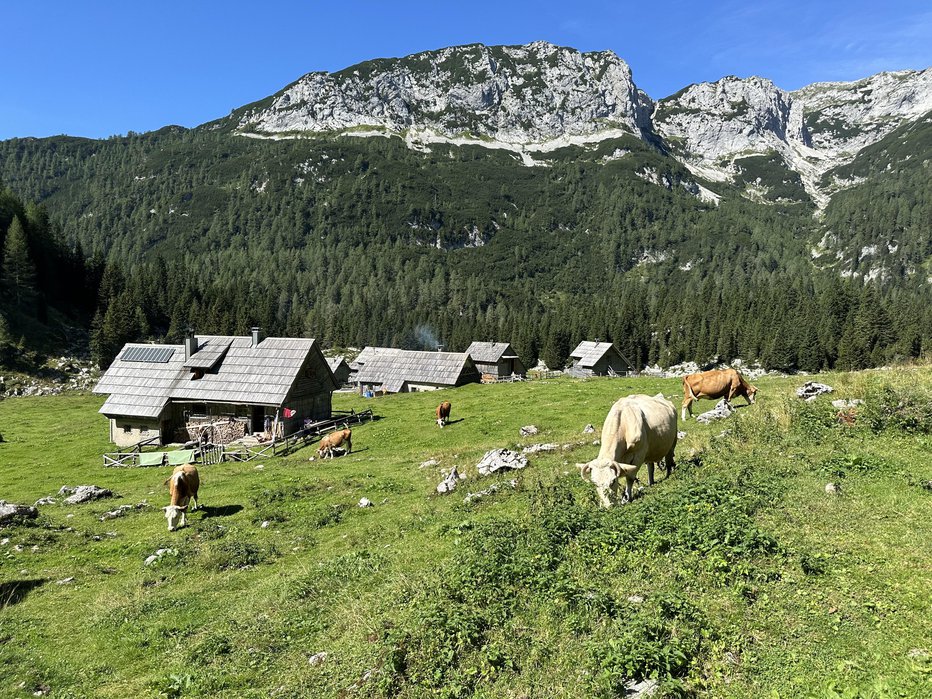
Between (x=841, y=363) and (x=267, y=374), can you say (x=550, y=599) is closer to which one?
(x=267, y=374)

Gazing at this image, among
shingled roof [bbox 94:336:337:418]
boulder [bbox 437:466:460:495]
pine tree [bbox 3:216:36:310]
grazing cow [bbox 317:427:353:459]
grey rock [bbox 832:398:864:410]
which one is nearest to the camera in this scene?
grey rock [bbox 832:398:864:410]

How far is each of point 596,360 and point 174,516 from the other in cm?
8103

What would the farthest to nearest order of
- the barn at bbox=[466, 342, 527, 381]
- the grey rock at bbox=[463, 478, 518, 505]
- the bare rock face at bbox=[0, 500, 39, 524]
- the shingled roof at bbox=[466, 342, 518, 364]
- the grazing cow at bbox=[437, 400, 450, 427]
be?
the barn at bbox=[466, 342, 527, 381] → the shingled roof at bbox=[466, 342, 518, 364] → the grazing cow at bbox=[437, 400, 450, 427] → the bare rock face at bbox=[0, 500, 39, 524] → the grey rock at bbox=[463, 478, 518, 505]

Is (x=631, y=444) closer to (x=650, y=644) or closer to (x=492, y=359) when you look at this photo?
(x=650, y=644)

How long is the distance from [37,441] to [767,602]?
57391mm

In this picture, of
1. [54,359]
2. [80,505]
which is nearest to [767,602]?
[80,505]

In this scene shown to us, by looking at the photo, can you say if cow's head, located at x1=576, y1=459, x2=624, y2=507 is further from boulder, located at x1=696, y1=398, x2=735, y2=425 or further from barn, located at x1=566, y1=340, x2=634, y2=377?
barn, located at x1=566, y1=340, x2=634, y2=377

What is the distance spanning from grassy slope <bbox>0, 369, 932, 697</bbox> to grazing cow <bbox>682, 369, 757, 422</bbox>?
5730mm

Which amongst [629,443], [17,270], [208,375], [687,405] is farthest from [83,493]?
[17,270]

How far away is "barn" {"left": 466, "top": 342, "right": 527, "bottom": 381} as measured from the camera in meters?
94.1

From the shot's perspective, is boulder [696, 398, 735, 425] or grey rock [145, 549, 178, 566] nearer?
grey rock [145, 549, 178, 566]

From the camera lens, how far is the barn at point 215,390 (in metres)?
44.8

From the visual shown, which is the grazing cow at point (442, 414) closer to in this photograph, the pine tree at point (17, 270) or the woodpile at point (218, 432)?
the woodpile at point (218, 432)

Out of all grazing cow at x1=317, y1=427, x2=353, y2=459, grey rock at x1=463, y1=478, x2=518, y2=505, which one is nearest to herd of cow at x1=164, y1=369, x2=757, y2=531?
grey rock at x1=463, y1=478, x2=518, y2=505
